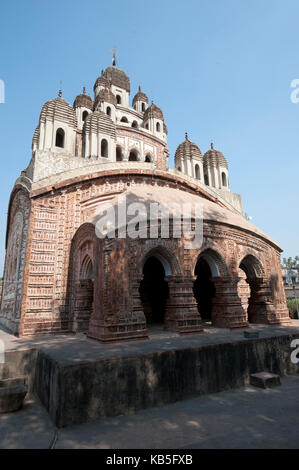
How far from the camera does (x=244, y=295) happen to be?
13.6 m

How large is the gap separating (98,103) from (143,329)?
55.6ft

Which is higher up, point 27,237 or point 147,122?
point 147,122

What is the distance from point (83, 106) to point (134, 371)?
66.4ft

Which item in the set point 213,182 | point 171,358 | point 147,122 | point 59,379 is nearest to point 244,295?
point 213,182

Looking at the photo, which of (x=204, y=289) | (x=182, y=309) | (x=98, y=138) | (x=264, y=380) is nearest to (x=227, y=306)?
(x=182, y=309)

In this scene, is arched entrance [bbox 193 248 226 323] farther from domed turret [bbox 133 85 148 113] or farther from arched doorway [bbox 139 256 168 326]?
domed turret [bbox 133 85 148 113]

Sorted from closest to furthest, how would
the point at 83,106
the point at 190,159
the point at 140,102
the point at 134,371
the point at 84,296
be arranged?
the point at 134,371
the point at 84,296
the point at 190,159
the point at 83,106
the point at 140,102

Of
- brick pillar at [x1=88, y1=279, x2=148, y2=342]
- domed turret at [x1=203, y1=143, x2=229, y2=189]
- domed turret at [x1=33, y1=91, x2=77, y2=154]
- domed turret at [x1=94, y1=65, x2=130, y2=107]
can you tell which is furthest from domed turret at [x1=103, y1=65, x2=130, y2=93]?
brick pillar at [x1=88, y1=279, x2=148, y2=342]

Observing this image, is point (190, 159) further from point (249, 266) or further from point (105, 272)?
point (105, 272)

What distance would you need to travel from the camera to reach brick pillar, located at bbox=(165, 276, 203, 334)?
781 centimetres

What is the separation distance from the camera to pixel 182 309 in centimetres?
801

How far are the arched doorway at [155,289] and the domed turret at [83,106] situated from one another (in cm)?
1338

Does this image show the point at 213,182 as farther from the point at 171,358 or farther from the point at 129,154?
the point at 171,358

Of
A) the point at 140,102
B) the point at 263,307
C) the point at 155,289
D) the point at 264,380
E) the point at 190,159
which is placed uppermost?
the point at 140,102
